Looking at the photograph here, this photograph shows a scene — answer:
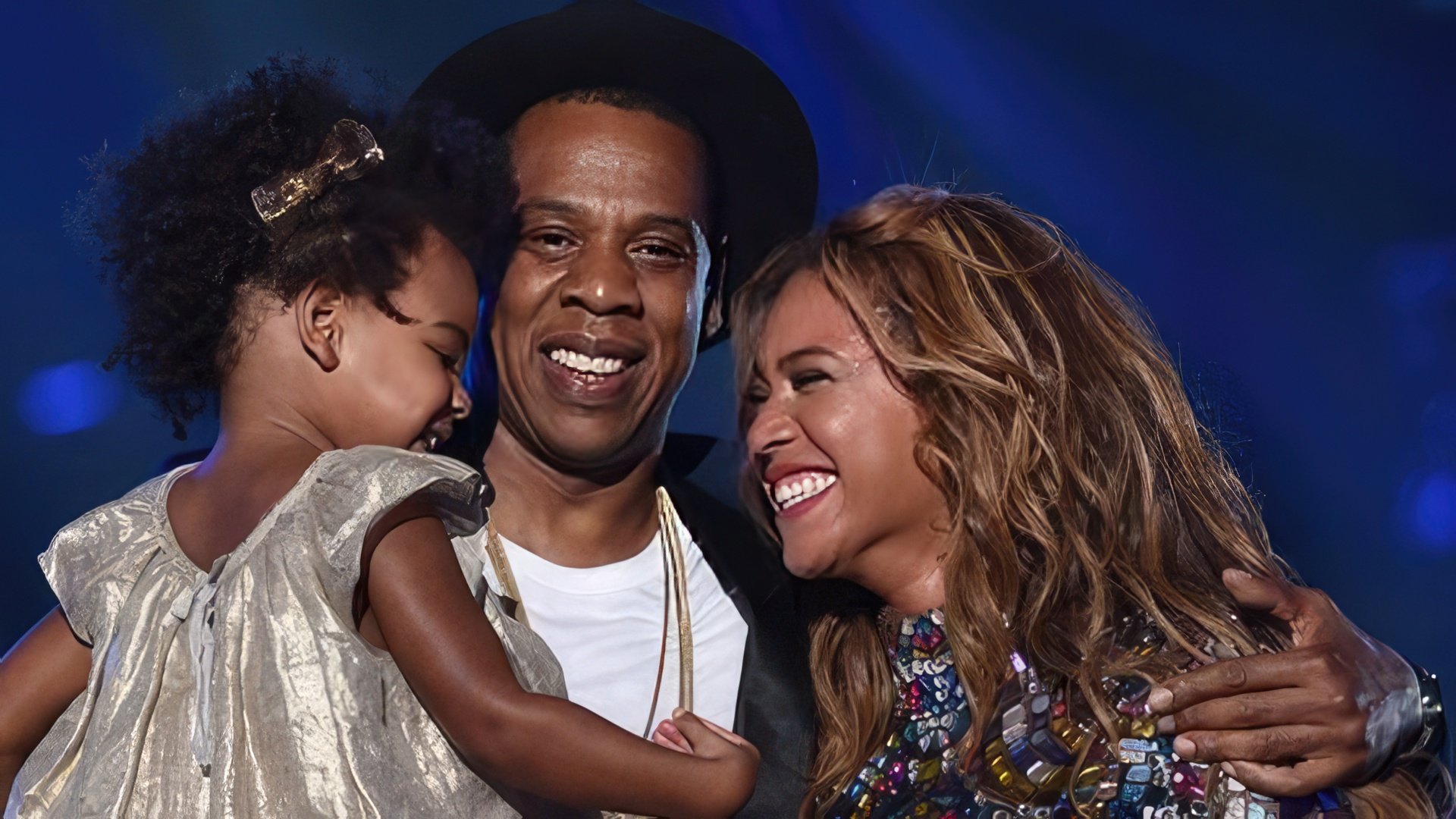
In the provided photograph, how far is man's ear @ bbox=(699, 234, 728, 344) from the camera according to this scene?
9.16ft

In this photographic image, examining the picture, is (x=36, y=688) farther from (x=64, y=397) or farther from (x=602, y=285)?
(x=602, y=285)

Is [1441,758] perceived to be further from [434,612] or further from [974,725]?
[434,612]

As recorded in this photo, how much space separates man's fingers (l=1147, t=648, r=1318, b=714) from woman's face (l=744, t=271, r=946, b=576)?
528 mm

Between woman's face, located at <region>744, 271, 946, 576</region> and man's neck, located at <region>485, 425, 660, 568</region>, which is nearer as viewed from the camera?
woman's face, located at <region>744, 271, 946, 576</region>

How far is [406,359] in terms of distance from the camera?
208cm

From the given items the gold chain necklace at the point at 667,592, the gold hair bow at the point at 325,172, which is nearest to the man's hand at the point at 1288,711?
the gold chain necklace at the point at 667,592

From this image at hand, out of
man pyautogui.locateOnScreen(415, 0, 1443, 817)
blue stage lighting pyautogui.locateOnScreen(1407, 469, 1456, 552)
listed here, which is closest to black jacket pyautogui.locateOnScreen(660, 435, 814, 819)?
man pyautogui.locateOnScreen(415, 0, 1443, 817)

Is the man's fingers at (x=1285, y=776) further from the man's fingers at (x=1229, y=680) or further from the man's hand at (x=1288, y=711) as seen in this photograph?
the man's fingers at (x=1229, y=680)

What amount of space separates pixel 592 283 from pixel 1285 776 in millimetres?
1590

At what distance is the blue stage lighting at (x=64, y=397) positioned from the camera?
106 inches

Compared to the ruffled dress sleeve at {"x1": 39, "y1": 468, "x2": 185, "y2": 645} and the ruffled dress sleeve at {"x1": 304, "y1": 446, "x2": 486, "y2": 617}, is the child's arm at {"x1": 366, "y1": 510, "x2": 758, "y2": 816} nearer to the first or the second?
the ruffled dress sleeve at {"x1": 304, "y1": 446, "x2": 486, "y2": 617}

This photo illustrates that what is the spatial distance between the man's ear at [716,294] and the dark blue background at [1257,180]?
4.8 inches

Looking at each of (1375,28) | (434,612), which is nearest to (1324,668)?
Result: (434,612)

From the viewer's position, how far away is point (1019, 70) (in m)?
3.12
